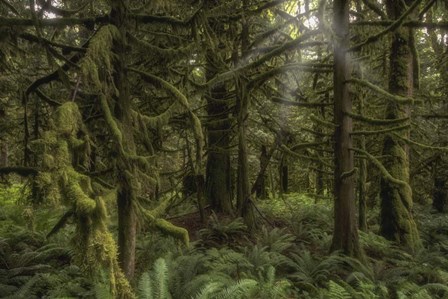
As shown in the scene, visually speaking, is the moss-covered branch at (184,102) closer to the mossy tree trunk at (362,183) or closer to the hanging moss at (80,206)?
the hanging moss at (80,206)

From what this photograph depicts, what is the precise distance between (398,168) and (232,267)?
5393mm

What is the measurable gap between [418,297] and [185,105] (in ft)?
14.7

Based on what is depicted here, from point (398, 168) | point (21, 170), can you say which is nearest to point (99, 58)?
point (21, 170)

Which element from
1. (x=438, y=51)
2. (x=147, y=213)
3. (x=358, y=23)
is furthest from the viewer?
(x=438, y=51)

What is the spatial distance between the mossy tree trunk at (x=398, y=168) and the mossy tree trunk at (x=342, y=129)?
118 inches

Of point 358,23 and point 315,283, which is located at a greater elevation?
point 358,23

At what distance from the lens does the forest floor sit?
552 centimetres

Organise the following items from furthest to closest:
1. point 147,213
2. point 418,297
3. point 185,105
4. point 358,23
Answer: point 358,23 → point 418,297 → point 185,105 → point 147,213

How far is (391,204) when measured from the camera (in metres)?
9.66

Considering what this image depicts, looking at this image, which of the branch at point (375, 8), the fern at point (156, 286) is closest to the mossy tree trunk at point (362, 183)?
the branch at point (375, 8)

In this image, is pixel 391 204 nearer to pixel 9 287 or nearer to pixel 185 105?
pixel 185 105

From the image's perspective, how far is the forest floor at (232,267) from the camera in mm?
5516

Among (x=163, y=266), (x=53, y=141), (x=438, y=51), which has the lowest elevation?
(x=163, y=266)

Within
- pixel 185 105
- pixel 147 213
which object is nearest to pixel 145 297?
pixel 147 213
